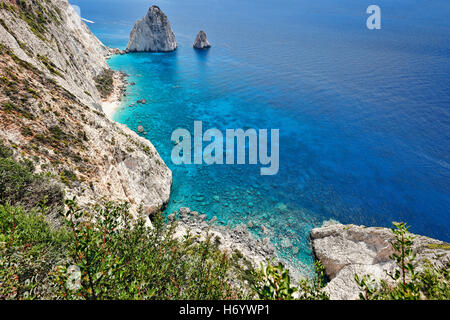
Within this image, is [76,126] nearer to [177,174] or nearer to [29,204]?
[29,204]

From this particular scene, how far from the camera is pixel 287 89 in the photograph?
69.6 m

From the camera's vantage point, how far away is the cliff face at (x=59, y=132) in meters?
16.3

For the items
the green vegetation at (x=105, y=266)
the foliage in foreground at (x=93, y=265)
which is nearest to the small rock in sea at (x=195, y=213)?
the green vegetation at (x=105, y=266)

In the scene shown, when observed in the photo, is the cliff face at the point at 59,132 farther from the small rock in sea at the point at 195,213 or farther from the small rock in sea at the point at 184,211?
the small rock in sea at the point at 195,213

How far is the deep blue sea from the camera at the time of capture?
31.2m

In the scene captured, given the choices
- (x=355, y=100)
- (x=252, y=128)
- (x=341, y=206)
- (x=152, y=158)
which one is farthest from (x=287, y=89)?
(x=152, y=158)

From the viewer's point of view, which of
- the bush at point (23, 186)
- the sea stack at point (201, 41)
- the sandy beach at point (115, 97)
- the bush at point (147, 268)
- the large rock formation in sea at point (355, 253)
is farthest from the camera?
the sea stack at point (201, 41)

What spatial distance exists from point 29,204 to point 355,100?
76515mm

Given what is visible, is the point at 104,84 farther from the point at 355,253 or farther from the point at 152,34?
the point at 355,253

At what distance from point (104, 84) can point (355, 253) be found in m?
65.8

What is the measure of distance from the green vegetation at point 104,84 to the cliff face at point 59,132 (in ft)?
63.8

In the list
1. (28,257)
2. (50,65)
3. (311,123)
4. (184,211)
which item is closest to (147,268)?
(28,257)

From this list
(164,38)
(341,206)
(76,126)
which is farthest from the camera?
(164,38)

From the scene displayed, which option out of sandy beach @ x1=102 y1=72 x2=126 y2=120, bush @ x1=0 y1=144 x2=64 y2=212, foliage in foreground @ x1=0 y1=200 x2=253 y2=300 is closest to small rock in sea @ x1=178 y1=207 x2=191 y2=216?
bush @ x1=0 y1=144 x2=64 y2=212
